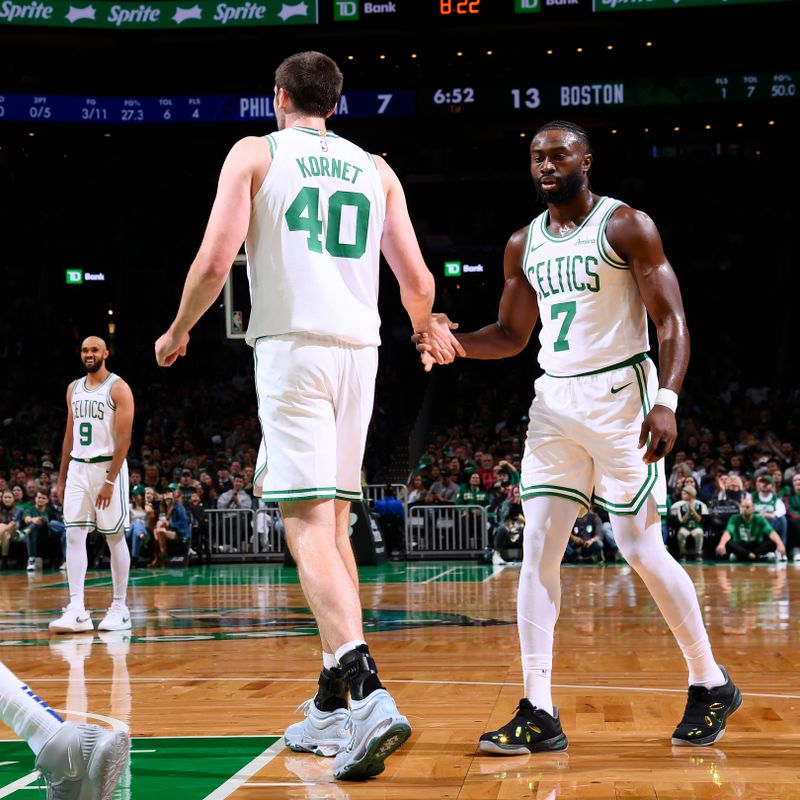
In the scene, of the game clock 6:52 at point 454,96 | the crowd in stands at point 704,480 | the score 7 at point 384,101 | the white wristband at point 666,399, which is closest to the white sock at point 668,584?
the white wristband at point 666,399

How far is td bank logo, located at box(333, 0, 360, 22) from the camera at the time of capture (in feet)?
71.5

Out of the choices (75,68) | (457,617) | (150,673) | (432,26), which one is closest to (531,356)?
(432,26)

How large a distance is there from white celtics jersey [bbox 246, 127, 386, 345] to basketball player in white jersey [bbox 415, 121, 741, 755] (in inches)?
16.3

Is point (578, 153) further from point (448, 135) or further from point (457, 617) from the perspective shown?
point (448, 135)

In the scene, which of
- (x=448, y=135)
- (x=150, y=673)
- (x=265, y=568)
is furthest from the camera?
(x=448, y=135)

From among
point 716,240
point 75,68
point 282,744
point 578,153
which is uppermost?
point 75,68

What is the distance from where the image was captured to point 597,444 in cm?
417

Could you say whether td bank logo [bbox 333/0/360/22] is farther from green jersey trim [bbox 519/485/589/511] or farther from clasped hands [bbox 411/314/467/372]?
green jersey trim [bbox 519/485/589/511]

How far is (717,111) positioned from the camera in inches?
915

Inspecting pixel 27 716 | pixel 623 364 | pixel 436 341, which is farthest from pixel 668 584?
pixel 27 716

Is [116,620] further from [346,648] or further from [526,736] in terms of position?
[346,648]

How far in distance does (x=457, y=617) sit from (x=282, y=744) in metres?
4.96

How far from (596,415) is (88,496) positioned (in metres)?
5.73

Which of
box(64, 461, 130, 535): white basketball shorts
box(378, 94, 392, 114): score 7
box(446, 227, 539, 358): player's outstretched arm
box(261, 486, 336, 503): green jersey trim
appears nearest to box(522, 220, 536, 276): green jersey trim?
box(446, 227, 539, 358): player's outstretched arm
